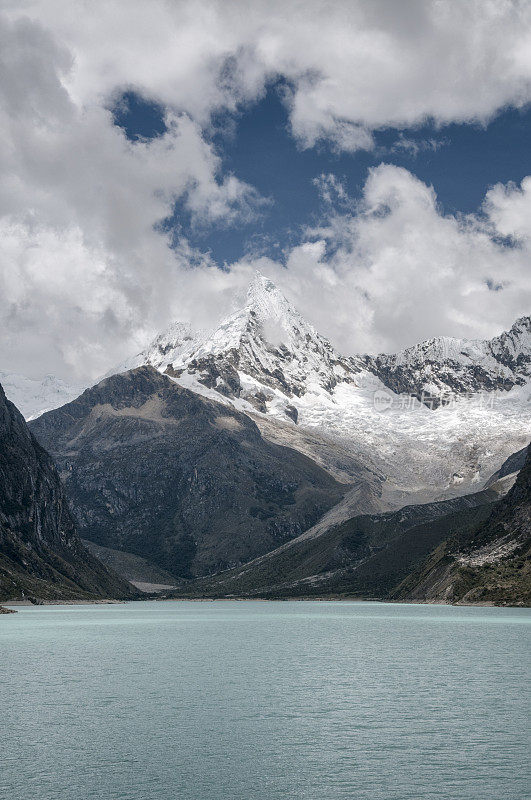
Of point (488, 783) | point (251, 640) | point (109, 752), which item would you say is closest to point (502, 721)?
point (488, 783)

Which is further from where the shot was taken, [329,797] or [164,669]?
[164,669]

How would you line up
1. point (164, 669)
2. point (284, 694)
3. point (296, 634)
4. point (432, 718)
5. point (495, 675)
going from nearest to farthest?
point (432, 718)
point (284, 694)
point (495, 675)
point (164, 669)
point (296, 634)

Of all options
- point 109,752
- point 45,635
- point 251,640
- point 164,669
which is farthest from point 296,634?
point 109,752

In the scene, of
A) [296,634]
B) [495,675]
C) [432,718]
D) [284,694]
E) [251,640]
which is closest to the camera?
[432,718]

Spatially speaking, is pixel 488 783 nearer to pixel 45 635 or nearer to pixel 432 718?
pixel 432 718

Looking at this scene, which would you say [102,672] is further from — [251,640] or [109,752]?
[251,640]

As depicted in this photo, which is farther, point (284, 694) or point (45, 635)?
point (45, 635)
